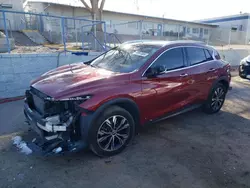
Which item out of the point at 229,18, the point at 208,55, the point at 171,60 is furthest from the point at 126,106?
the point at 229,18

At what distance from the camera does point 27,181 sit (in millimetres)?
2590

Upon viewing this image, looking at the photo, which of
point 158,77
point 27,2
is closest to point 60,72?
point 158,77

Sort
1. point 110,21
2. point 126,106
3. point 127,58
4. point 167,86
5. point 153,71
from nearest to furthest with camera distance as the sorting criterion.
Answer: point 126,106 → point 153,71 → point 167,86 → point 127,58 → point 110,21

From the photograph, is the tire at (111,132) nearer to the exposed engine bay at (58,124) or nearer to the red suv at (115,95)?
the red suv at (115,95)

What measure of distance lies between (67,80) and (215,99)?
3.64 metres

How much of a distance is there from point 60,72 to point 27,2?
21.9 metres

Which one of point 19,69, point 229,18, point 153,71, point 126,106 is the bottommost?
point 126,106

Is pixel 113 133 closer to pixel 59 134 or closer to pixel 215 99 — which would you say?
pixel 59 134

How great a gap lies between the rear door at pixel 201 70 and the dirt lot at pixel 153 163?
808 millimetres

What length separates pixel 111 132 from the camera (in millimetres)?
3031

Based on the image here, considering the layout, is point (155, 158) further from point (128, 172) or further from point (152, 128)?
point (152, 128)

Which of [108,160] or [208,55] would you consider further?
[208,55]

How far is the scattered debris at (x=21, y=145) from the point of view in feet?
10.5

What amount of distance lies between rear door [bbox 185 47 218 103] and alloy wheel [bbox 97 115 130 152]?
184 cm
